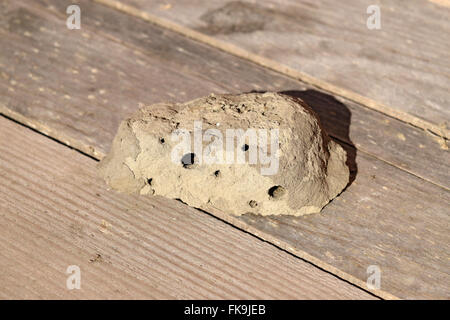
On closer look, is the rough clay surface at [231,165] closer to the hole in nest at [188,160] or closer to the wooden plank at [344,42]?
the hole in nest at [188,160]

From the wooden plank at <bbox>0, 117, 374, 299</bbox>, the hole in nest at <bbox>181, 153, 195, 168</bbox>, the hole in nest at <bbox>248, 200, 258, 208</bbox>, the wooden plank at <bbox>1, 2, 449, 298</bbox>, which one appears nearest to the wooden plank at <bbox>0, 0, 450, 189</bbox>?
the wooden plank at <bbox>1, 2, 449, 298</bbox>
